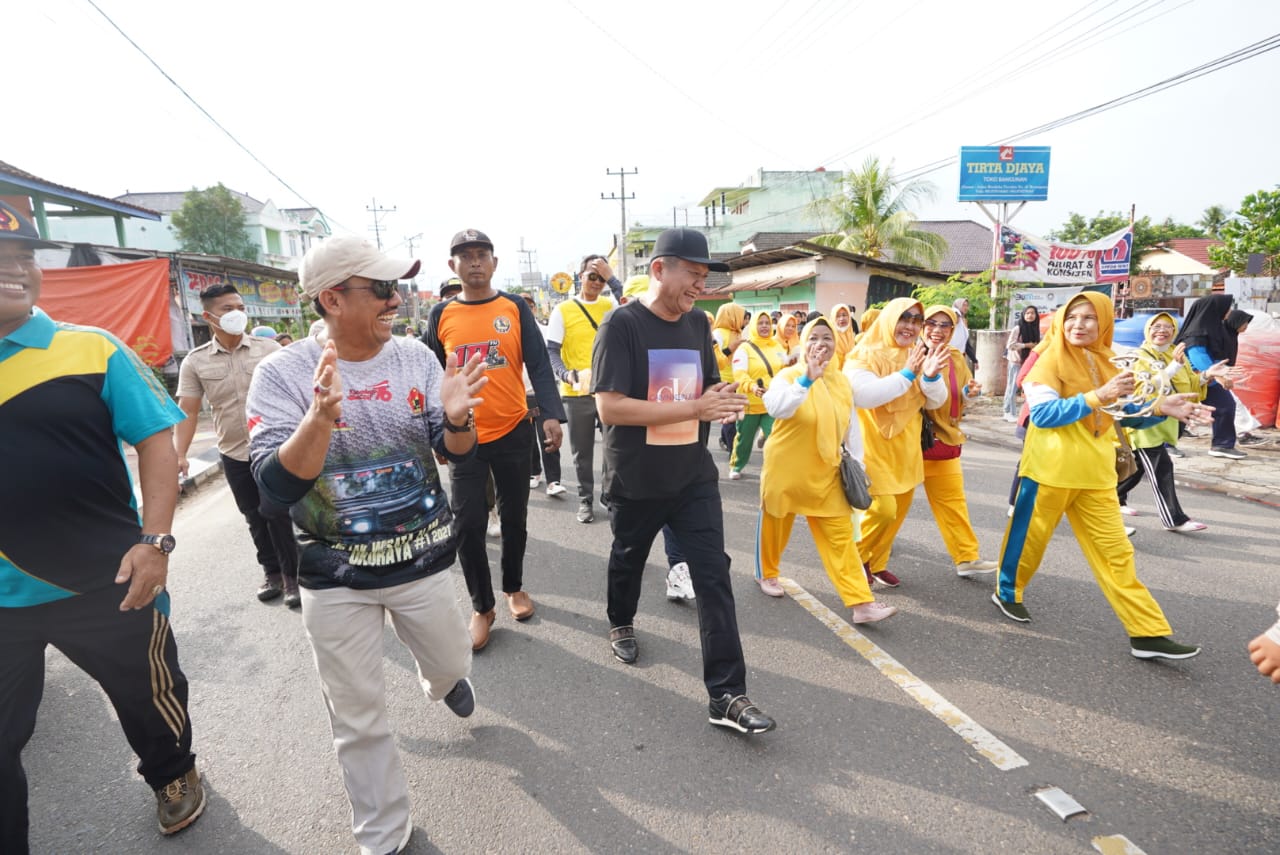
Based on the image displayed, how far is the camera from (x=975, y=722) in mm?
2826

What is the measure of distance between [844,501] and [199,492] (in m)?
7.78

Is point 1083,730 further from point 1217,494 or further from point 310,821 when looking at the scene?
point 1217,494

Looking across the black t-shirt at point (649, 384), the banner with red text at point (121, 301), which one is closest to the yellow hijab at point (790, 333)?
the black t-shirt at point (649, 384)

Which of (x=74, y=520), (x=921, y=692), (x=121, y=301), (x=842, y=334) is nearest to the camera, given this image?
(x=74, y=520)

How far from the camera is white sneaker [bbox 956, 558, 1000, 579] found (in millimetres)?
4312

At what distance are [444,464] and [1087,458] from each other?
3148mm

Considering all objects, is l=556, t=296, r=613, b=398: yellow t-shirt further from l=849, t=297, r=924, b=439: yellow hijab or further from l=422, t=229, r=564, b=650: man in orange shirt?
l=849, t=297, r=924, b=439: yellow hijab

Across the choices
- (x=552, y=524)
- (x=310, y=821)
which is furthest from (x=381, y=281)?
(x=552, y=524)

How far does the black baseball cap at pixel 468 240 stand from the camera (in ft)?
11.8

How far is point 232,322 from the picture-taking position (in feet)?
A: 13.4

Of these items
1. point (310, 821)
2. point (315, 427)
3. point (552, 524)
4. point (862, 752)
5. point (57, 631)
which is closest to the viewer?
point (315, 427)

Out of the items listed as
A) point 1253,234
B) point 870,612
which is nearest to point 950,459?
point 870,612

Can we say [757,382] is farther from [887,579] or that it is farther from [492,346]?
[492,346]

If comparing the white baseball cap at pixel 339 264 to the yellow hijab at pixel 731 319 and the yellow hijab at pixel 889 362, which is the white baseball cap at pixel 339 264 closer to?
the yellow hijab at pixel 889 362
